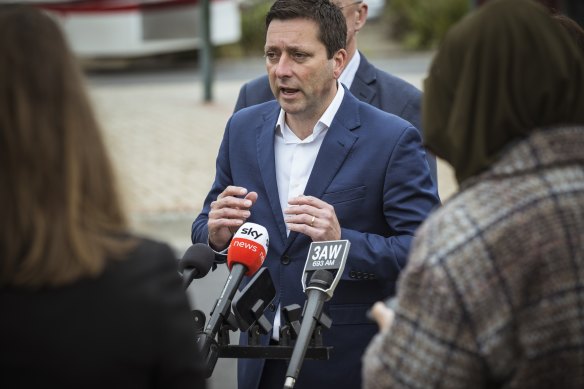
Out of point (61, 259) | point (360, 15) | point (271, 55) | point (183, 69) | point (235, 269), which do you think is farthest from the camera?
point (183, 69)

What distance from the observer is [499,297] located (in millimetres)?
2154

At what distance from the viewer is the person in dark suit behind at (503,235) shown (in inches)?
85.0

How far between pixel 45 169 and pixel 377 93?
9.69ft

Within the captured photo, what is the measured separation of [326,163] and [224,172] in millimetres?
464

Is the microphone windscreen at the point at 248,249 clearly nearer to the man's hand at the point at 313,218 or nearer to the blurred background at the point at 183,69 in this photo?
the man's hand at the point at 313,218

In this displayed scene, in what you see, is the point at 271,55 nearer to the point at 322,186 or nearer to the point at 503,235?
the point at 322,186

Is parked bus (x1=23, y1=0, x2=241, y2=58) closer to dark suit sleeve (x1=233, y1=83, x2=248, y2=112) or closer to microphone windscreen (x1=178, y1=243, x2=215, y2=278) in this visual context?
dark suit sleeve (x1=233, y1=83, x2=248, y2=112)

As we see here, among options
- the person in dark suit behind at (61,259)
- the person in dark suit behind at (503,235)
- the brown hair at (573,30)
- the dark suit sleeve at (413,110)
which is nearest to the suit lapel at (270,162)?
the dark suit sleeve at (413,110)

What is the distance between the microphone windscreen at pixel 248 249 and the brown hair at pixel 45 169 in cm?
114

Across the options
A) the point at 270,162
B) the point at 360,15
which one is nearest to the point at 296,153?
A: the point at 270,162

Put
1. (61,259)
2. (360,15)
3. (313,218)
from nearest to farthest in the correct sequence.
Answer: (61,259), (313,218), (360,15)

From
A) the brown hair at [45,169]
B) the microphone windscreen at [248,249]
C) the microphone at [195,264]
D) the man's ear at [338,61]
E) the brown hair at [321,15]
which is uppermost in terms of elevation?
the brown hair at [45,169]

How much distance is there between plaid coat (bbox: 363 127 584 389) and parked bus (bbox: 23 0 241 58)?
15.5 meters

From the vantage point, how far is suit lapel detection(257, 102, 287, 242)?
3.79m
